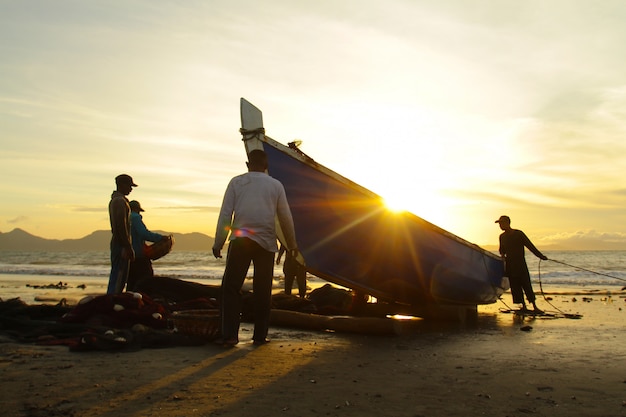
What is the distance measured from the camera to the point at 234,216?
5863 millimetres

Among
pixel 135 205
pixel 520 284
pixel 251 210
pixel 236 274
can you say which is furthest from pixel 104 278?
pixel 251 210

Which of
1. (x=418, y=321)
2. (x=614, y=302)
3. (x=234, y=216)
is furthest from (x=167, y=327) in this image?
(x=614, y=302)

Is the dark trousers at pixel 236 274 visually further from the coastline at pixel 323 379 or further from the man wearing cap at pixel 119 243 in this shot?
the man wearing cap at pixel 119 243

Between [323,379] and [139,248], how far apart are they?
515cm

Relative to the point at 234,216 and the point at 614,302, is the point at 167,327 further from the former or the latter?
the point at 614,302

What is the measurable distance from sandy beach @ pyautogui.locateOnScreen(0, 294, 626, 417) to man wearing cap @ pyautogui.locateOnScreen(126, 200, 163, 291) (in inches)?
119

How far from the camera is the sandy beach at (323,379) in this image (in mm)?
3467

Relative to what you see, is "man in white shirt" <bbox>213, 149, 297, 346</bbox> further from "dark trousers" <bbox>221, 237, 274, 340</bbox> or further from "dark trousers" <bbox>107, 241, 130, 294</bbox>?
"dark trousers" <bbox>107, 241, 130, 294</bbox>

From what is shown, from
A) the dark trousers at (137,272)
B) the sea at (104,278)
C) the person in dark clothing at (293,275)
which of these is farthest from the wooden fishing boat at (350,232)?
the person in dark clothing at (293,275)

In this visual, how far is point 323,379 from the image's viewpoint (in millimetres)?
4316

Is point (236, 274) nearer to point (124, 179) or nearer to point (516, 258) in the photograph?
point (124, 179)

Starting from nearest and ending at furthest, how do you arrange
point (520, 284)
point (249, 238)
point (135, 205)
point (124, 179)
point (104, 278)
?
point (249, 238) → point (124, 179) → point (135, 205) → point (520, 284) → point (104, 278)

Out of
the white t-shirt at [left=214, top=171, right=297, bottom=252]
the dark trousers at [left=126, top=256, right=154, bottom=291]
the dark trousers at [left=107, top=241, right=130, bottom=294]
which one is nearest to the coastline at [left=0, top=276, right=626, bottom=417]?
the white t-shirt at [left=214, top=171, right=297, bottom=252]

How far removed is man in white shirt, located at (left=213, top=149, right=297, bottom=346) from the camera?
5.73 metres
